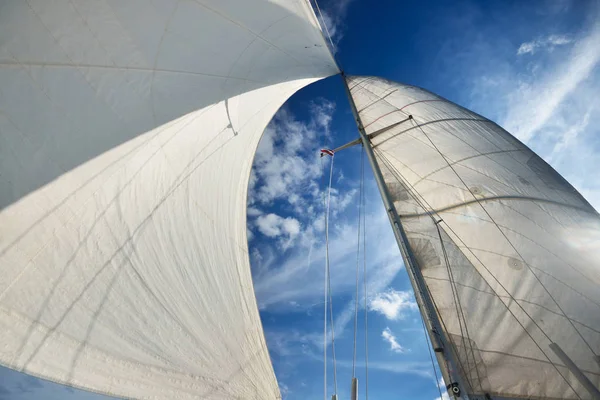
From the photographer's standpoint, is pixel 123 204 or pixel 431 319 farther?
pixel 431 319

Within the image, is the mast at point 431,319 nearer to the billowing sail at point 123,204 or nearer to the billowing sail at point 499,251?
the billowing sail at point 499,251

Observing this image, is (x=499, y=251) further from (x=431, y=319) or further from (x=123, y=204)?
(x=123, y=204)

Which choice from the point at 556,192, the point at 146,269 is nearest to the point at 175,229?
the point at 146,269

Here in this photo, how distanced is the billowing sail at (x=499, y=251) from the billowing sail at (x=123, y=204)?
6.74 ft

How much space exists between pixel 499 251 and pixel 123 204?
12.2ft

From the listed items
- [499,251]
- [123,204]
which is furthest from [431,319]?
[123,204]

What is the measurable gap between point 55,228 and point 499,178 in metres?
4.66

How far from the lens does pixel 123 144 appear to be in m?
1.99

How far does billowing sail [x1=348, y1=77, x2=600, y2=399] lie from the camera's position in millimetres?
2385

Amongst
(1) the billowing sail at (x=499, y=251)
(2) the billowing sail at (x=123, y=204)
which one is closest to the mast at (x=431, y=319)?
(1) the billowing sail at (x=499, y=251)

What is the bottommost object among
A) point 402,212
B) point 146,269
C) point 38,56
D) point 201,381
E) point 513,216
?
point 201,381

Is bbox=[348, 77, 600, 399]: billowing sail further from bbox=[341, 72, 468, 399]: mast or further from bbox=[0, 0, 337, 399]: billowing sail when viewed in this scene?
bbox=[0, 0, 337, 399]: billowing sail

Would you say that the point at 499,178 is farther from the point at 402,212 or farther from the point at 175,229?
the point at 175,229

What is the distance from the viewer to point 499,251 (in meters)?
3.02
